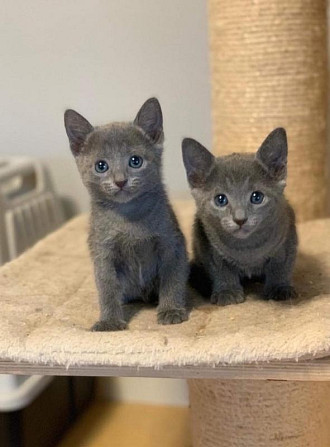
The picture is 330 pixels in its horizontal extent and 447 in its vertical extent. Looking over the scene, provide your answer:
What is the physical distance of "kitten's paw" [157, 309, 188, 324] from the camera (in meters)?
0.94

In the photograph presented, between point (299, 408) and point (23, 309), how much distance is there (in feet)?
1.58

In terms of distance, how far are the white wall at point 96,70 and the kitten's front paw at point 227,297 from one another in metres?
0.65

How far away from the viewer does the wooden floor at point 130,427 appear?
4.87 feet

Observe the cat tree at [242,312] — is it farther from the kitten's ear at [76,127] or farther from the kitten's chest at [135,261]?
the kitten's ear at [76,127]

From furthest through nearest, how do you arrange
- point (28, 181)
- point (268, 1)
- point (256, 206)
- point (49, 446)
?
point (28, 181) → point (49, 446) → point (268, 1) → point (256, 206)

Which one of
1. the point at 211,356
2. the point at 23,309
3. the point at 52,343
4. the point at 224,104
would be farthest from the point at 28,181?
the point at 211,356

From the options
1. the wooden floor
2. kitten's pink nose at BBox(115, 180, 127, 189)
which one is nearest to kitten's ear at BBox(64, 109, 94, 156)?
kitten's pink nose at BBox(115, 180, 127, 189)

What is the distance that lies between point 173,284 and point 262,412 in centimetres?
29

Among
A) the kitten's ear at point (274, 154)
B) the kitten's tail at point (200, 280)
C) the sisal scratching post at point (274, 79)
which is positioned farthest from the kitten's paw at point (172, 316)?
the sisal scratching post at point (274, 79)

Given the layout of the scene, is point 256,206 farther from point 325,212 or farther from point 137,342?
point 325,212

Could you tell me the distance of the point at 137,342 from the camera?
0.84m

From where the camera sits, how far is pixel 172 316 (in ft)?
3.09

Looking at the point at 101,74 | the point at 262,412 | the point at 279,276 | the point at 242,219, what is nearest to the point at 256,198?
the point at 242,219

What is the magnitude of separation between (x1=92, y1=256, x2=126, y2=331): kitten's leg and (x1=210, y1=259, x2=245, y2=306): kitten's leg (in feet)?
0.50
